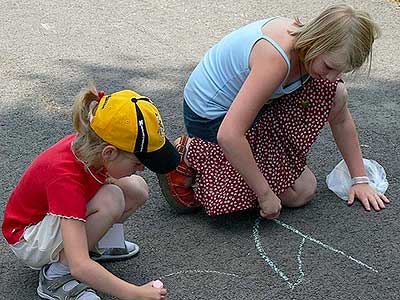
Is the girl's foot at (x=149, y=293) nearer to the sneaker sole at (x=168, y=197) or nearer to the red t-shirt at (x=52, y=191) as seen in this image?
the red t-shirt at (x=52, y=191)

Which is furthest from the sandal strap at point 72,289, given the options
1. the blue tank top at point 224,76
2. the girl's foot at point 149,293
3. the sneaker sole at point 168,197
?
the blue tank top at point 224,76

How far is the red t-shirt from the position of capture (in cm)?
202

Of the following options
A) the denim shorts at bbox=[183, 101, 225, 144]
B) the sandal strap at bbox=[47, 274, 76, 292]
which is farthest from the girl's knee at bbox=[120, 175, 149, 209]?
A: the denim shorts at bbox=[183, 101, 225, 144]

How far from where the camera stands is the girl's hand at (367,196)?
8.79 ft

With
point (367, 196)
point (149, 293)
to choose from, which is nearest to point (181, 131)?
point (367, 196)

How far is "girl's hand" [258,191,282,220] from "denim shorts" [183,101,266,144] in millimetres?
261

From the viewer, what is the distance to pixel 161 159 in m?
2.05

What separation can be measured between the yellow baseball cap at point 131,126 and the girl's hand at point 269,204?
1.80 feet

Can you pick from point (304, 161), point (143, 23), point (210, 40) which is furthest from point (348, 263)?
point (143, 23)

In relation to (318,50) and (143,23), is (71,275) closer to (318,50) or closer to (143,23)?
(318,50)

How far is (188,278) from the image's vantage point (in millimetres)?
2291

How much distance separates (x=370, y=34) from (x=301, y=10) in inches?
88.6

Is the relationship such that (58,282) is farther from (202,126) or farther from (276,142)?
(276,142)

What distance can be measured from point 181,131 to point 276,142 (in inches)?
24.1
